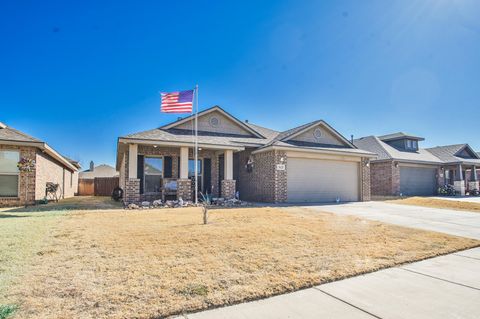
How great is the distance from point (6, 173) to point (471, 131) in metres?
33.5

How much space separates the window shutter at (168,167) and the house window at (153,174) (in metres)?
0.21

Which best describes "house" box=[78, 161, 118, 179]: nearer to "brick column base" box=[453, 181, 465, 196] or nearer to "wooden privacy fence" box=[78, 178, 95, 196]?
"wooden privacy fence" box=[78, 178, 95, 196]

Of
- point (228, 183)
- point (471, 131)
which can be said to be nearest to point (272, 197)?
point (228, 183)

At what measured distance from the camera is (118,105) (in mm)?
18172

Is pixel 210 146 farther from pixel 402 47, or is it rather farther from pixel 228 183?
pixel 402 47

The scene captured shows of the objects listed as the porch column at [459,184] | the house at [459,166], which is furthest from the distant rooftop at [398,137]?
the porch column at [459,184]

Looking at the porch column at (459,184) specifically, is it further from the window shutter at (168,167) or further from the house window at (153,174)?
the house window at (153,174)

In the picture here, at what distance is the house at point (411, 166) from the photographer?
2088cm

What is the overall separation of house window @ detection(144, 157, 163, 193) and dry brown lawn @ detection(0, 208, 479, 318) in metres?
7.08

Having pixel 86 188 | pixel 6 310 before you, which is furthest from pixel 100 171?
pixel 6 310

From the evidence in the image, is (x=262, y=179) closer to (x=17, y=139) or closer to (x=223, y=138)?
(x=223, y=138)

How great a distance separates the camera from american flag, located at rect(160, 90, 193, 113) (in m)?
12.8

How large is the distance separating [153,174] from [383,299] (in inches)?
518

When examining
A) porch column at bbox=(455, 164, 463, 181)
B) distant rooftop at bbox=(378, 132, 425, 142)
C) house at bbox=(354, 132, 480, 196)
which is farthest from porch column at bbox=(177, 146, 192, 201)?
porch column at bbox=(455, 164, 463, 181)
